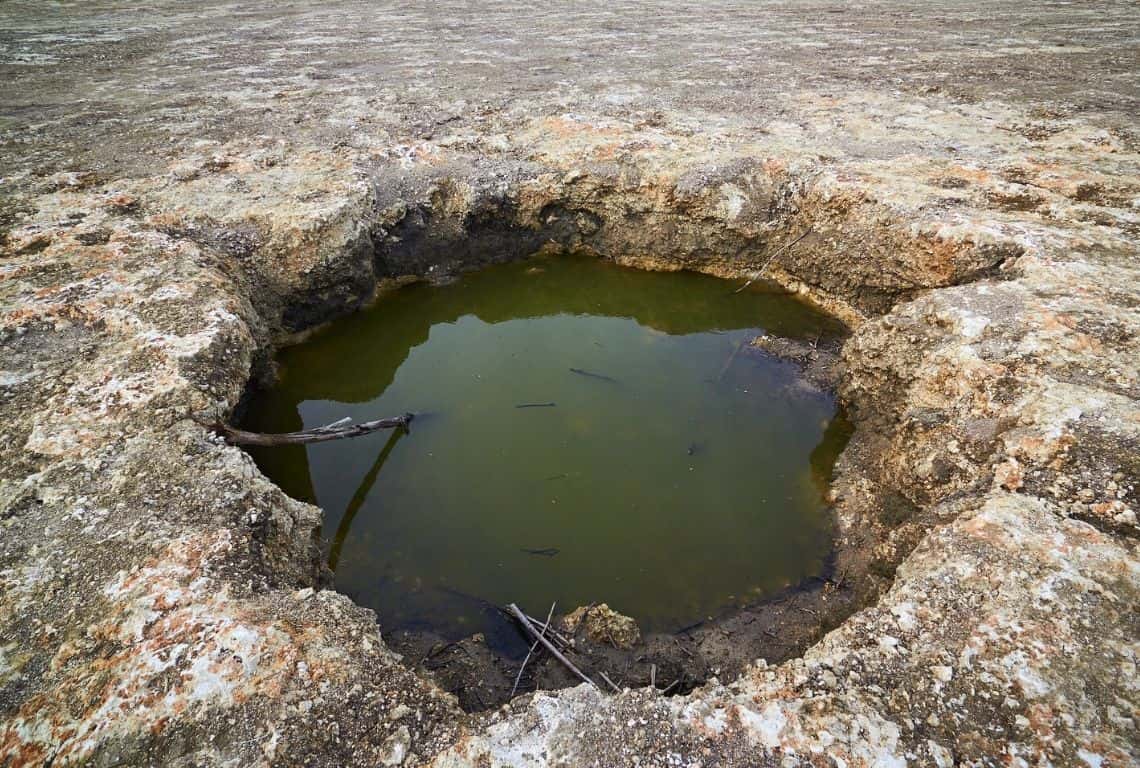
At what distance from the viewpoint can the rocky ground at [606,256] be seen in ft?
5.82

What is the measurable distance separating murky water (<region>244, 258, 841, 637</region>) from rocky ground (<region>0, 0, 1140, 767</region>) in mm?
365

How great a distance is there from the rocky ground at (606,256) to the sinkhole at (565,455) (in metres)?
0.36

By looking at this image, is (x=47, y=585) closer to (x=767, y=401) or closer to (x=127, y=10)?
(x=767, y=401)

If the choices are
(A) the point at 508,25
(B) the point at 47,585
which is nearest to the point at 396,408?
(B) the point at 47,585

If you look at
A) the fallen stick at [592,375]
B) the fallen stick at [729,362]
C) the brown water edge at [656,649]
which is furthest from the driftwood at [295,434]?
the fallen stick at [729,362]

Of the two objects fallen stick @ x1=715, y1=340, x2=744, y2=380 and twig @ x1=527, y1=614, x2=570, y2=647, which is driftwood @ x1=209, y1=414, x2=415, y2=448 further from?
fallen stick @ x1=715, y1=340, x2=744, y2=380

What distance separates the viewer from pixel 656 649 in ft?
9.12

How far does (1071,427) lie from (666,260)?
10.9 feet

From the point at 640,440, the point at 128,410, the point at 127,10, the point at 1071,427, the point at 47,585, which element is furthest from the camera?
the point at 127,10

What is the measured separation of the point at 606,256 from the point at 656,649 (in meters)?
3.56

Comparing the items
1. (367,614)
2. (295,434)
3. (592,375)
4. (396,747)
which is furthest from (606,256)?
(396,747)

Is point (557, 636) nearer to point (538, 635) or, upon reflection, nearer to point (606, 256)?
point (538, 635)

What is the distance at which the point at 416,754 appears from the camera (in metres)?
1.74

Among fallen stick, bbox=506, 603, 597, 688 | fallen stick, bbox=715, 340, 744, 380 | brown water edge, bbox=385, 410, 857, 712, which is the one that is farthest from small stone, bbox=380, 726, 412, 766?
fallen stick, bbox=715, 340, 744, 380
